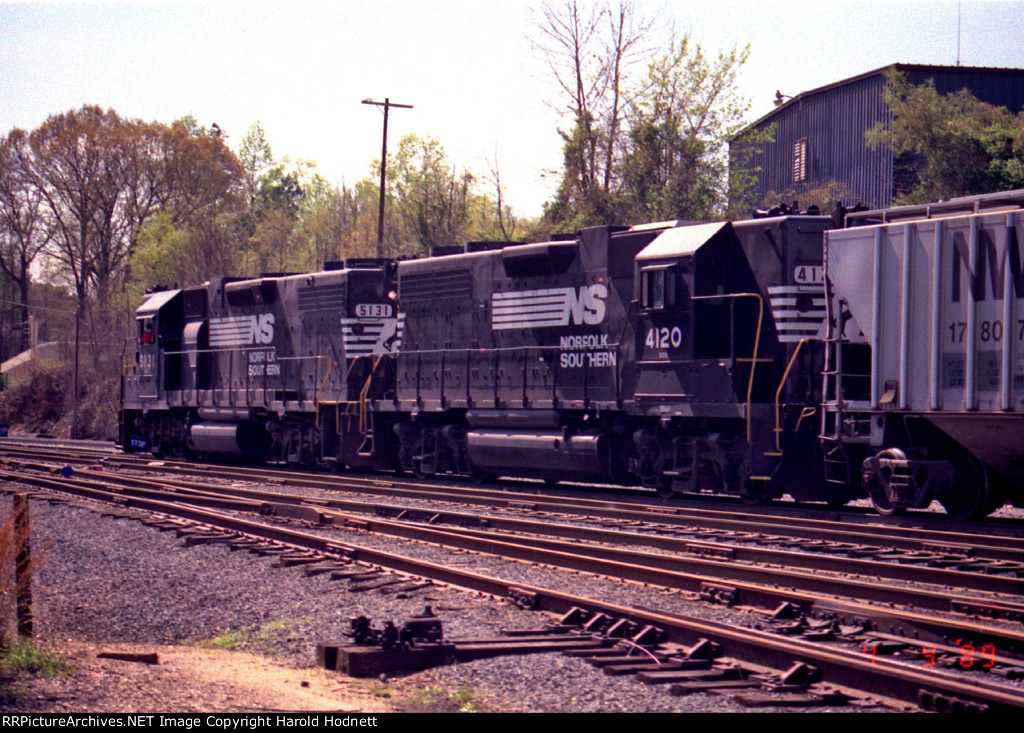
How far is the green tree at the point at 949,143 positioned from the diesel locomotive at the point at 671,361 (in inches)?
682

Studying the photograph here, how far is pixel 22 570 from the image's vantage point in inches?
290

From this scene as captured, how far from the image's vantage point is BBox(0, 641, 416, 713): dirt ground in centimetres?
545

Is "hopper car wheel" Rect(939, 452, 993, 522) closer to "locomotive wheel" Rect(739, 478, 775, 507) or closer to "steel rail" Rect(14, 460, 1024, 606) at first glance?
"locomotive wheel" Rect(739, 478, 775, 507)

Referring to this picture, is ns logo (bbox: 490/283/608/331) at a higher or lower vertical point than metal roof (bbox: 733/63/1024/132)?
lower

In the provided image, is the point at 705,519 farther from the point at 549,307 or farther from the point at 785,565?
the point at 549,307

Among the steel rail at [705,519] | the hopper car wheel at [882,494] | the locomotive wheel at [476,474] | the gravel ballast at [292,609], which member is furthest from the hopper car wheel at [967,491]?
the locomotive wheel at [476,474]

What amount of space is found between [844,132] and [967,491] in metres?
26.1

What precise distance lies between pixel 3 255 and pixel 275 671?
63.0 metres

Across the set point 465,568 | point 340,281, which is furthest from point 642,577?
point 340,281

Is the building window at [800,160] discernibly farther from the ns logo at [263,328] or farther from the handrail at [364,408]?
the handrail at [364,408]

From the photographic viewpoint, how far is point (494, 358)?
17.8 metres

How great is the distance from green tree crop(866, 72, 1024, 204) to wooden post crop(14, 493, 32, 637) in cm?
2734

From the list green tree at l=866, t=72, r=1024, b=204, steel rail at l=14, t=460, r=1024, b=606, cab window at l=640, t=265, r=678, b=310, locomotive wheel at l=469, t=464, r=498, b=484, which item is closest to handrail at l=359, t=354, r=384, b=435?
locomotive wheel at l=469, t=464, r=498, b=484

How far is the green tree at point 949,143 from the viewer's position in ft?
98.5
